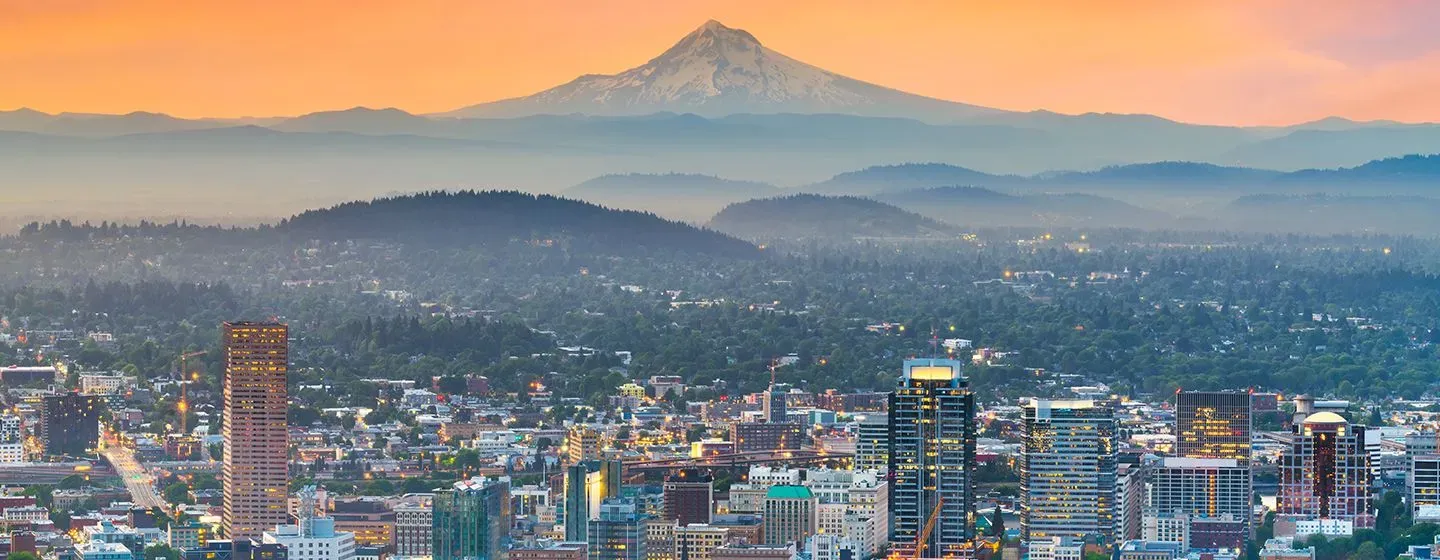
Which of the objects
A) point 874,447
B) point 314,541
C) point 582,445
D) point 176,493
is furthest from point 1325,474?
point 176,493

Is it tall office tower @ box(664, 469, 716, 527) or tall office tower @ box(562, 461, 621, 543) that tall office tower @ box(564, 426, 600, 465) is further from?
tall office tower @ box(562, 461, 621, 543)

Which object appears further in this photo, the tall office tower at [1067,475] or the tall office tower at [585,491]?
the tall office tower at [1067,475]

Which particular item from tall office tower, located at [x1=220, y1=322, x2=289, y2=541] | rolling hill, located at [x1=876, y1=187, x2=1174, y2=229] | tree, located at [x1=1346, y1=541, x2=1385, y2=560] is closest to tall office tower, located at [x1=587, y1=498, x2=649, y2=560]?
tall office tower, located at [x1=220, y1=322, x2=289, y2=541]

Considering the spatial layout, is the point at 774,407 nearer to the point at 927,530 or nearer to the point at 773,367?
the point at 773,367

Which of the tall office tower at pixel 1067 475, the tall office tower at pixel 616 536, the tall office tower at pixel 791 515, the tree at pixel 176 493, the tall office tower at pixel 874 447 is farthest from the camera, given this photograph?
the tree at pixel 176 493

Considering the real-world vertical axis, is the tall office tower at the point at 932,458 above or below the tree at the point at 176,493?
above

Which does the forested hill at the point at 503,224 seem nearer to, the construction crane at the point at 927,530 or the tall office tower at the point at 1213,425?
the tall office tower at the point at 1213,425

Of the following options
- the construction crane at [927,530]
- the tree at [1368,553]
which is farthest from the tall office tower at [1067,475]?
the tree at [1368,553]
